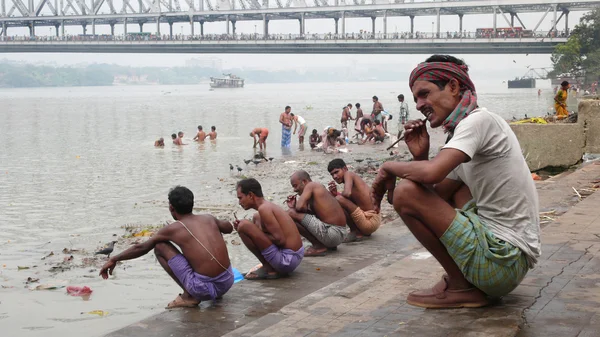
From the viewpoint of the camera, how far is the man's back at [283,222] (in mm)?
6074

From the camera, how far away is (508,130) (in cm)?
376

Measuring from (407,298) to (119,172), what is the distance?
52.0 feet

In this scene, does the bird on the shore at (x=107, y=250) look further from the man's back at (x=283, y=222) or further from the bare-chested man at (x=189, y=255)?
the bare-chested man at (x=189, y=255)

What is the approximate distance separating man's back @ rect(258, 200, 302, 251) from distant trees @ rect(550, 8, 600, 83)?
6073cm

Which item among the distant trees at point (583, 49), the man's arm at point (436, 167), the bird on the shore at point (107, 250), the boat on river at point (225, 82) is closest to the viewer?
the man's arm at point (436, 167)

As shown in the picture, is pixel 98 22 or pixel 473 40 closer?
pixel 473 40

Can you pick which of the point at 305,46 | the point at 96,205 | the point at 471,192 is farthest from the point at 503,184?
the point at 305,46

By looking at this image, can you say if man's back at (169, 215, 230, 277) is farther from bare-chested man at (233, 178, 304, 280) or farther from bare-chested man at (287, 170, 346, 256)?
bare-chested man at (287, 170, 346, 256)

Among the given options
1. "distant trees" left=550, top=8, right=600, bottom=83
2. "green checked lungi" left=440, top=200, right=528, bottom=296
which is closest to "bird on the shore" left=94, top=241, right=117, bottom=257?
"green checked lungi" left=440, top=200, right=528, bottom=296

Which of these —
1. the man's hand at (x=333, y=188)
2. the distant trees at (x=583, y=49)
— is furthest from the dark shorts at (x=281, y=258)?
the distant trees at (x=583, y=49)

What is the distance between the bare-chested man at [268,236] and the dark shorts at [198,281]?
0.63 metres

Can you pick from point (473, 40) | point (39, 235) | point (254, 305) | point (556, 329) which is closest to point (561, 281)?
point (556, 329)

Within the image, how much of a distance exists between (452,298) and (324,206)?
317cm

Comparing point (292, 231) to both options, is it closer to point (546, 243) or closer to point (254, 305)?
point (254, 305)
